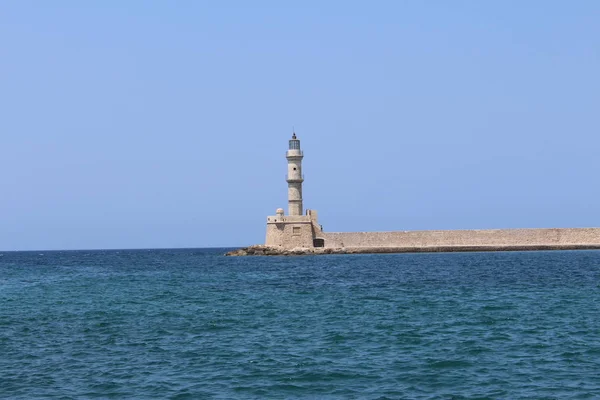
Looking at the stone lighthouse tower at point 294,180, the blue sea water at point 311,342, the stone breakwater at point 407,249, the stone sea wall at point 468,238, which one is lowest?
the blue sea water at point 311,342

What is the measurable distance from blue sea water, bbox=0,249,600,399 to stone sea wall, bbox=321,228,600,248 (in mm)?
26052

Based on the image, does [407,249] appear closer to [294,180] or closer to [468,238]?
[468,238]

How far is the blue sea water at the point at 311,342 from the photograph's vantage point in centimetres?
1097

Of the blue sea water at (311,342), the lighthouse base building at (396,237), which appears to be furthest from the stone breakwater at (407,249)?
the blue sea water at (311,342)

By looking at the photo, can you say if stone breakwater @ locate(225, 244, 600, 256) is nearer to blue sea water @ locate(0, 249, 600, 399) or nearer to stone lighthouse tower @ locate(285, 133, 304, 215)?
stone lighthouse tower @ locate(285, 133, 304, 215)

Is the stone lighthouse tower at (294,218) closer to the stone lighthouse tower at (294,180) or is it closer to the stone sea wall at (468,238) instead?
the stone lighthouse tower at (294,180)

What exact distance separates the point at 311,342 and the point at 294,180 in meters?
38.5

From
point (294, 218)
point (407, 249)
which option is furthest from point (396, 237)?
point (294, 218)

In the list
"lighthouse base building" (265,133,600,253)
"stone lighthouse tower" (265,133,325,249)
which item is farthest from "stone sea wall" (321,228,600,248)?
"stone lighthouse tower" (265,133,325,249)

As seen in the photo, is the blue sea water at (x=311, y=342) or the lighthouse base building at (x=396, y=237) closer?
the blue sea water at (x=311, y=342)

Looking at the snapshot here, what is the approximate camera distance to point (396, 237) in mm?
54219

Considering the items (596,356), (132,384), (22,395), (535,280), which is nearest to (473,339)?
(596,356)

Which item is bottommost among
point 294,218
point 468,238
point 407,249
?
point 407,249

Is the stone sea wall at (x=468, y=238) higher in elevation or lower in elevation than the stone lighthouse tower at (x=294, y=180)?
lower
